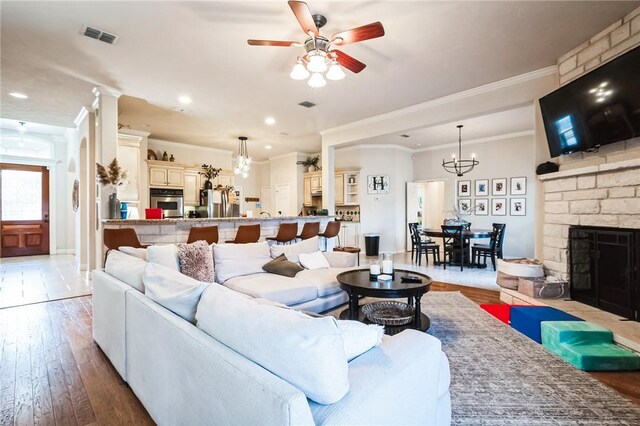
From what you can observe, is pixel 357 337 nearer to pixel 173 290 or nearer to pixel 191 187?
pixel 173 290

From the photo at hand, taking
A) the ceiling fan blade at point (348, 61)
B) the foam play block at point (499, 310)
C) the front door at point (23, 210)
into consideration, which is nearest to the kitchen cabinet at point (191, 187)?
the front door at point (23, 210)

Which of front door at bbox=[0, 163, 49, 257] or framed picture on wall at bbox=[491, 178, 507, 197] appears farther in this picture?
front door at bbox=[0, 163, 49, 257]

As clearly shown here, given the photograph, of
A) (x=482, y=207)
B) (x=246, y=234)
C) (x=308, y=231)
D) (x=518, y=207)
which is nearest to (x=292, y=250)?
(x=246, y=234)

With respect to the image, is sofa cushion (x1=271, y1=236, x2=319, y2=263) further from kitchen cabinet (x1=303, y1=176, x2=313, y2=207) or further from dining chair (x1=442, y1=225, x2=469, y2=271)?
kitchen cabinet (x1=303, y1=176, x2=313, y2=207)

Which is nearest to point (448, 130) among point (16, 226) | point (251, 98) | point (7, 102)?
point (251, 98)

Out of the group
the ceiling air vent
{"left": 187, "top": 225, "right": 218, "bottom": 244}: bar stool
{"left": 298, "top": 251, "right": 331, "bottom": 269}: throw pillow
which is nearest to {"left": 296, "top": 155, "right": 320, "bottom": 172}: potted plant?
{"left": 187, "top": 225, "right": 218, "bottom": 244}: bar stool

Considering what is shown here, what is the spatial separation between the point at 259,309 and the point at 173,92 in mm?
4498

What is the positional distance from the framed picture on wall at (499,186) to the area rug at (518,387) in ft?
18.2

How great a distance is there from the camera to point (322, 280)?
3.38 meters

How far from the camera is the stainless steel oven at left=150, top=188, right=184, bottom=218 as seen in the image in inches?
286

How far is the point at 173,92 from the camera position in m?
4.59

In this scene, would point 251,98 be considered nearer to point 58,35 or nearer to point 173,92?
point 173,92

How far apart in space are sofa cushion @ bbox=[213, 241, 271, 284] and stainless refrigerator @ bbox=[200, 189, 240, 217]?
4.59 meters

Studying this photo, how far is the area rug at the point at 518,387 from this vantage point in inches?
69.4
